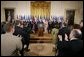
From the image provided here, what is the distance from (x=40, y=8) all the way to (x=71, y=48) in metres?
0.36

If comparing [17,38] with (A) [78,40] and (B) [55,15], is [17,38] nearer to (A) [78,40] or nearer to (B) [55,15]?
(B) [55,15]

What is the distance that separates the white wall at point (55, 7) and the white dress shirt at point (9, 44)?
0.45 feet

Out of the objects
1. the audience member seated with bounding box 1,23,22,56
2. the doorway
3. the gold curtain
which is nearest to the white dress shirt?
the audience member seated with bounding box 1,23,22,56

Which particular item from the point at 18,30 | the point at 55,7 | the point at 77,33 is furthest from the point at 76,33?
the point at 18,30

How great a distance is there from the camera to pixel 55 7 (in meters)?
1.34

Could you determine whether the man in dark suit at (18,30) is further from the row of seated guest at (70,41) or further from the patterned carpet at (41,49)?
the row of seated guest at (70,41)

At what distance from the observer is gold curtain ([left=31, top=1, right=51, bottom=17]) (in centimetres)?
133

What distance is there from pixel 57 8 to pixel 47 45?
278 mm

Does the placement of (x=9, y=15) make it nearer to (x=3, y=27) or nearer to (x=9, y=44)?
(x=3, y=27)

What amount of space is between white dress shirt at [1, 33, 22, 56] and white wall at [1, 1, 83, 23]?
0.14 metres

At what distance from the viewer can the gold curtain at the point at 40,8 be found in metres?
1.33

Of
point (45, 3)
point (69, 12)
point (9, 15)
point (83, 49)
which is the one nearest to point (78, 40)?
point (83, 49)

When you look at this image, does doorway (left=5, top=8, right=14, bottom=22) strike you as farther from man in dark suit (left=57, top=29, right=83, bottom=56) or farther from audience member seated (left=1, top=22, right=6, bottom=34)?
man in dark suit (left=57, top=29, right=83, bottom=56)

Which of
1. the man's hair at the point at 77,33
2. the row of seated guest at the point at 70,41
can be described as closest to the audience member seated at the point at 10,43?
the row of seated guest at the point at 70,41
